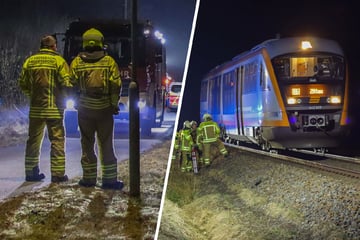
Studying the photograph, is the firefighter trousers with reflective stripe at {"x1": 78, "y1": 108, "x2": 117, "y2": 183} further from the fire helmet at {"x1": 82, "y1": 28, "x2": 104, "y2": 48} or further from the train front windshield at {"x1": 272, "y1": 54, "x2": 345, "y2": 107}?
the train front windshield at {"x1": 272, "y1": 54, "x2": 345, "y2": 107}

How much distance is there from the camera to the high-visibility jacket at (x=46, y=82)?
3143 millimetres

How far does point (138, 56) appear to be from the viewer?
338cm

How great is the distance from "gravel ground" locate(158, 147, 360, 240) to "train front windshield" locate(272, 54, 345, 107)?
0.62 metres

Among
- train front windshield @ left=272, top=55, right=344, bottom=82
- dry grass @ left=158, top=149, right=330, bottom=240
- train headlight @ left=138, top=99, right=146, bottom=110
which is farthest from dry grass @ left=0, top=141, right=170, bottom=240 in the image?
train front windshield @ left=272, top=55, right=344, bottom=82

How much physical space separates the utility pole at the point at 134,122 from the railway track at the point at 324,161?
1584mm

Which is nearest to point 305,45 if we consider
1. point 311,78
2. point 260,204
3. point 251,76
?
point 311,78

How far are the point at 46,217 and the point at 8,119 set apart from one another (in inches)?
50.4

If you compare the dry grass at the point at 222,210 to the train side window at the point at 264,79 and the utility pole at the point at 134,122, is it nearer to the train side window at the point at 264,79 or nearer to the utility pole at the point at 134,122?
the utility pole at the point at 134,122

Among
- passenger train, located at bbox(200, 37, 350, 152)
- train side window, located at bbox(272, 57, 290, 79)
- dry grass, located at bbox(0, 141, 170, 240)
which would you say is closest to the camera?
dry grass, located at bbox(0, 141, 170, 240)

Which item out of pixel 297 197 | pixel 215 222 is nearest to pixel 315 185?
pixel 297 197

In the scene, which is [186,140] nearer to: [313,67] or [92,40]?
[92,40]

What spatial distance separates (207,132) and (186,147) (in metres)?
0.28

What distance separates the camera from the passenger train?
3959mm

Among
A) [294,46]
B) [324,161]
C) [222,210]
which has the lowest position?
[222,210]
